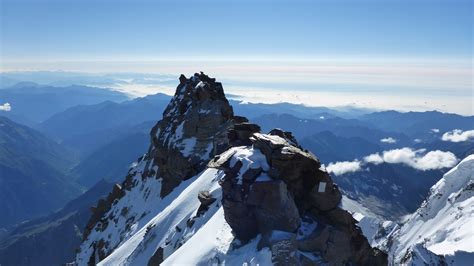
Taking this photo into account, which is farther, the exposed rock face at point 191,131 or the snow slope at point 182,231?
the exposed rock face at point 191,131

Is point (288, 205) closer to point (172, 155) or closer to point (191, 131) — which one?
point (172, 155)

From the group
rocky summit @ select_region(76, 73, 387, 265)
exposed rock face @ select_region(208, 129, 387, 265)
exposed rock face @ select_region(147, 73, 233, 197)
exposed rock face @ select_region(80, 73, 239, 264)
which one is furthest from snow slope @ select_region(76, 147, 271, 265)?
exposed rock face @ select_region(147, 73, 233, 197)

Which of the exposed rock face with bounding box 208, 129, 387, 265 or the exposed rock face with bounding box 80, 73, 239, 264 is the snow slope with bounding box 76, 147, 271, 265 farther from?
the exposed rock face with bounding box 208, 129, 387, 265

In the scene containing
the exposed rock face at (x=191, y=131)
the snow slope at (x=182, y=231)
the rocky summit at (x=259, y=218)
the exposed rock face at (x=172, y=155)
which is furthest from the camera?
the exposed rock face at (x=172, y=155)

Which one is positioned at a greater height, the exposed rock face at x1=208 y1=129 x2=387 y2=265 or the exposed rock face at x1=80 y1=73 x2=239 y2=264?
the exposed rock face at x1=208 y1=129 x2=387 y2=265

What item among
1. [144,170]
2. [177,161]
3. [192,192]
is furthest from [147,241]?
[144,170]

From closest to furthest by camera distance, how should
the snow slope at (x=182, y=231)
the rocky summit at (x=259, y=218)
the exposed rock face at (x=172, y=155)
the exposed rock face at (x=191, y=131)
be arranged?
1. the rocky summit at (x=259, y=218)
2. the snow slope at (x=182, y=231)
3. the exposed rock face at (x=191, y=131)
4. the exposed rock face at (x=172, y=155)

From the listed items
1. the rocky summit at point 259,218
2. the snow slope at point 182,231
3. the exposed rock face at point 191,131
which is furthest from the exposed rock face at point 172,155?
the rocky summit at point 259,218

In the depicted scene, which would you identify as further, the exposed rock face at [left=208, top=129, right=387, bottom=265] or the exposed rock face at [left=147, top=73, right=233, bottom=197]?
the exposed rock face at [left=147, top=73, right=233, bottom=197]

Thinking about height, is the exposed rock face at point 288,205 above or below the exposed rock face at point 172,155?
above

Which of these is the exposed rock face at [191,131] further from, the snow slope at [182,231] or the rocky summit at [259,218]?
the rocky summit at [259,218]

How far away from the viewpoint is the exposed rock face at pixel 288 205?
41562 millimetres

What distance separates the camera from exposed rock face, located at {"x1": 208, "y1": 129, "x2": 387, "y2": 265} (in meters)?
41.6

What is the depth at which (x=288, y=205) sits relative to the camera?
42062 mm
